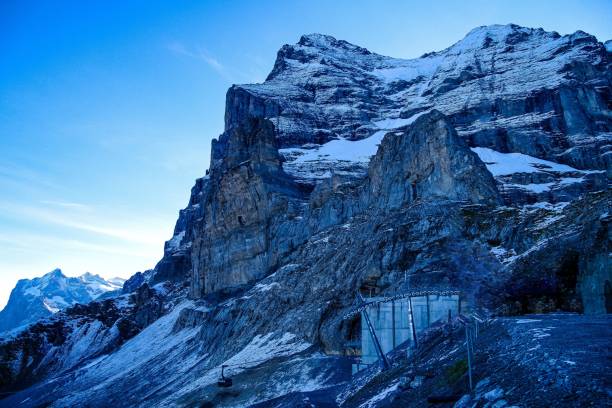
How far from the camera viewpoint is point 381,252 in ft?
194

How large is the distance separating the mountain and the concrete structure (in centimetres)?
194

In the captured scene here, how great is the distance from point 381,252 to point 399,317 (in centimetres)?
1678

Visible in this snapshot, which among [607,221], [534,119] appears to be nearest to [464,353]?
[607,221]

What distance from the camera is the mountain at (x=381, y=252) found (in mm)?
23094

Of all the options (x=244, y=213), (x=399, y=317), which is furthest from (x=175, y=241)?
(x=399, y=317)

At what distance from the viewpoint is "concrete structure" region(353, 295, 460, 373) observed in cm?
4025

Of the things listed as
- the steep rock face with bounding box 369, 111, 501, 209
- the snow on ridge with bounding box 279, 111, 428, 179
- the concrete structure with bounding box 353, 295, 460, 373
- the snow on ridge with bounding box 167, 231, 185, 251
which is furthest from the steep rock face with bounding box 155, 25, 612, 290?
the concrete structure with bounding box 353, 295, 460, 373

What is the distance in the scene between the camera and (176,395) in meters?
60.3

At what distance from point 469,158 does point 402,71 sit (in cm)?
13915

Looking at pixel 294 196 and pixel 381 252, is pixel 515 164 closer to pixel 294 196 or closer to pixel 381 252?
pixel 294 196

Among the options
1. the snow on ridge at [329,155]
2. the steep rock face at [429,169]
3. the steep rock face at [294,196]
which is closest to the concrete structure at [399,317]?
the steep rock face at [429,169]

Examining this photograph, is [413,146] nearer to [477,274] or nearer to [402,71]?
[477,274]

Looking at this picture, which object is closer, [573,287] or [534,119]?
[573,287]

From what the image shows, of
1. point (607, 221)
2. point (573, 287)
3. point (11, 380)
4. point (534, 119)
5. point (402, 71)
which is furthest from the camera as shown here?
point (402, 71)
